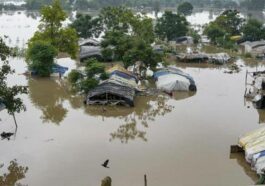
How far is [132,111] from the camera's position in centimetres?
2127

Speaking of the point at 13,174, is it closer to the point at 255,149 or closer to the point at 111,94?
the point at 255,149

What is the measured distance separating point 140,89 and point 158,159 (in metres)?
9.97

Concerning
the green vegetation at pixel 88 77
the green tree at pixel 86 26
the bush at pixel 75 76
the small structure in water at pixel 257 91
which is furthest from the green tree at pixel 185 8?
the bush at pixel 75 76

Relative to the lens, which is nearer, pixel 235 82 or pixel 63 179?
pixel 63 179

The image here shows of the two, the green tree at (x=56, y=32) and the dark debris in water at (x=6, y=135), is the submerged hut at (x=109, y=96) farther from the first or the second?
the green tree at (x=56, y=32)

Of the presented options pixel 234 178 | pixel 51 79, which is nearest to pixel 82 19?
pixel 51 79

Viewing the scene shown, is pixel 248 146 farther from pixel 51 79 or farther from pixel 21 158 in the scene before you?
pixel 51 79

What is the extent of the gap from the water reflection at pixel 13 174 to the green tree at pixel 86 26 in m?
33.7

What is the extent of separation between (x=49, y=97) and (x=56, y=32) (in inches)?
339

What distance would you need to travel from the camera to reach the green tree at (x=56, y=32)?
30688mm

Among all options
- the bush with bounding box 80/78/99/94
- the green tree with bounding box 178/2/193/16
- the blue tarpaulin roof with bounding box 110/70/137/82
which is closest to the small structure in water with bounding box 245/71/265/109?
the blue tarpaulin roof with bounding box 110/70/137/82

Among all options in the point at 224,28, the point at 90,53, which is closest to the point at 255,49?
the point at 224,28

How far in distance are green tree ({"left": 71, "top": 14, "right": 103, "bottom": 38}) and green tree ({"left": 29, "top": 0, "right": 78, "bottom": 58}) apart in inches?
615

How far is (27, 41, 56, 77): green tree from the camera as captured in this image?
27375 mm
